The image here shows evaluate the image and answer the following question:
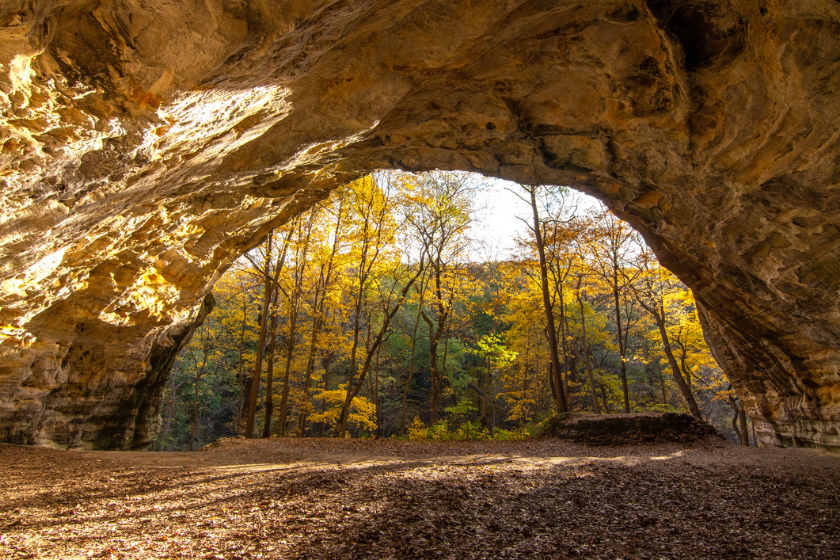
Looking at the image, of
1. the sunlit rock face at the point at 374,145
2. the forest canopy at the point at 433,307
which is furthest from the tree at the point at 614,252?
the sunlit rock face at the point at 374,145

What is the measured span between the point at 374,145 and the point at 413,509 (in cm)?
643

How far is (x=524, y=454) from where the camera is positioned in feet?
26.0

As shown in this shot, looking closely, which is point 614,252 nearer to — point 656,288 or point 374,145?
point 656,288

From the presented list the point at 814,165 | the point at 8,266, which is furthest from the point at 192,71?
the point at 814,165

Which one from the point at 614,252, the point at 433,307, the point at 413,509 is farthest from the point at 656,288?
the point at 413,509

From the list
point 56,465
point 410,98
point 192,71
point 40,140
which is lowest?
point 56,465

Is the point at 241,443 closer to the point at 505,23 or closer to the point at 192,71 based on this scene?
the point at 192,71

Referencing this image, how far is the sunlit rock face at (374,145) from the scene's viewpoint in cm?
288

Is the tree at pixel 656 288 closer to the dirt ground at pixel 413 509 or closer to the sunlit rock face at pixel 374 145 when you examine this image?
the sunlit rock face at pixel 374 145

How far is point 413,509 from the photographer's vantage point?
3.61 metres

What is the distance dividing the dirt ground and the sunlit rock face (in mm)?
2589

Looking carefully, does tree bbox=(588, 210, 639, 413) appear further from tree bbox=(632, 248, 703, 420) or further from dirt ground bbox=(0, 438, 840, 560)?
dirt ground bbox=(0, 438, 840, 560)

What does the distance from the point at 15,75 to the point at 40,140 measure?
2.40 feet

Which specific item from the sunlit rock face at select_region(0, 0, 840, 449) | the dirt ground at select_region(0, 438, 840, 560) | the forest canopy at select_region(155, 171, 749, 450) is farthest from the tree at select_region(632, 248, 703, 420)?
the dirt ground at select_region(0, 438, 840, 560)
